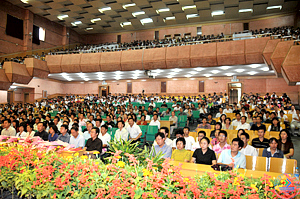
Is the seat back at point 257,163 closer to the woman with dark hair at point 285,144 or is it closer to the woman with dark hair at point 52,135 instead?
the woman with dark hair at point 285,144

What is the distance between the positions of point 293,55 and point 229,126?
16.5 ft

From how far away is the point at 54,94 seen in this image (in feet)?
73.8

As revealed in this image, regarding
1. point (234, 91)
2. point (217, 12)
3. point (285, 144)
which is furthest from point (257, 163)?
point (217, 12)

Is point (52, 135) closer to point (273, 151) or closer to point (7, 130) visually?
point (7, 130)

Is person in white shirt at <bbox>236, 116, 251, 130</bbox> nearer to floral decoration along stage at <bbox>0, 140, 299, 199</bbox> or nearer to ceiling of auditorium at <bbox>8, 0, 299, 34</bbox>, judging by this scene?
floral decoration along stage at <bbox>0, 140, 299, 199</bbox>

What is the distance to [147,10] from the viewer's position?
771 inches

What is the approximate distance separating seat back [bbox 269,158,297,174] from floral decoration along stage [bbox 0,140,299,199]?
1.65 metres

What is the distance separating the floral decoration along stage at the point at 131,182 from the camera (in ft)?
5.83

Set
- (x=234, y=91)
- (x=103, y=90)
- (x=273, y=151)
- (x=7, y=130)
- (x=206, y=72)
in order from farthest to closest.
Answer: (x=103, y=90), (x=234, y=91), (x=206, y=72), (x=7, y=130), (x=273, y=151)

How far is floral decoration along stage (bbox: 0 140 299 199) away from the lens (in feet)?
5.83

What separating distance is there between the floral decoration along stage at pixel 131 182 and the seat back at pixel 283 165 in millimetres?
1651

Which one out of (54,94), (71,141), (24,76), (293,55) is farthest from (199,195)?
(54,94)

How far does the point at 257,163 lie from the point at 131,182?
254 centimetres

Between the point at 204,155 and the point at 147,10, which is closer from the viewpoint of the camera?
the point at 204,155
